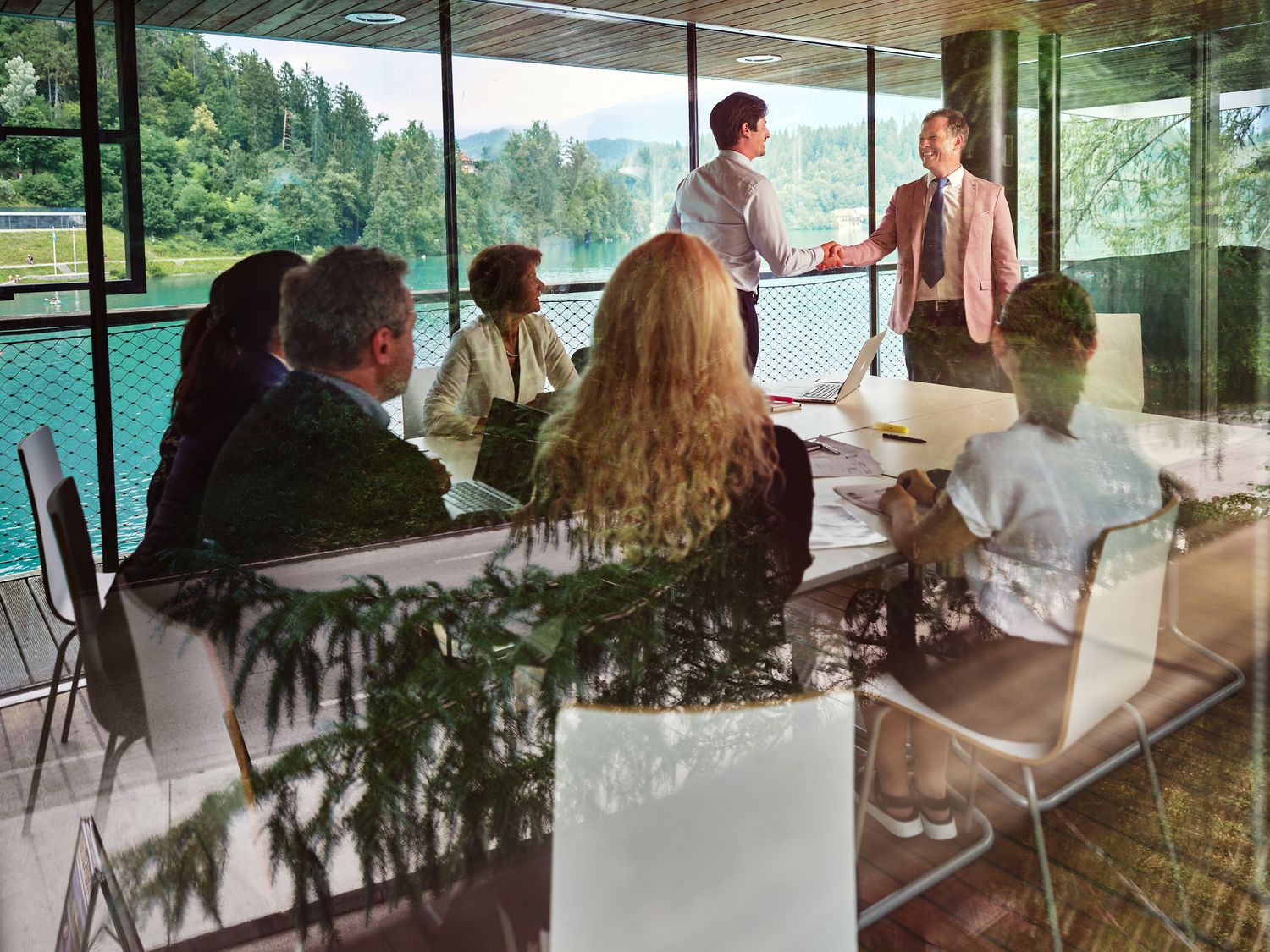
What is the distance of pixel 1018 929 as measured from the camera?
1.06 meters

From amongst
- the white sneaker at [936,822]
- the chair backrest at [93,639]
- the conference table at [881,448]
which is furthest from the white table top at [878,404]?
the chair backrest at [93,639]

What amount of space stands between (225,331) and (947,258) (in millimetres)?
659

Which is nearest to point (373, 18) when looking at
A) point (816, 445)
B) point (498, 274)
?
point (498, 274)

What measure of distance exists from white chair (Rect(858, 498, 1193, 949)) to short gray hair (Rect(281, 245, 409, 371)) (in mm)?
620

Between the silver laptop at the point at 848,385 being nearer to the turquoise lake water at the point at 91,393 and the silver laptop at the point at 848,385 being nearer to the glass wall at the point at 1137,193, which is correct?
the glass wall at the point at 1137,193

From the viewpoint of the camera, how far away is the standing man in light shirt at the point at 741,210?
90cm

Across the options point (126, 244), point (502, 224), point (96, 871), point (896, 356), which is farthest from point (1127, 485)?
point (96, 871)

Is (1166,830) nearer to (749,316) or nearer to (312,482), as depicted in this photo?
(749,316)

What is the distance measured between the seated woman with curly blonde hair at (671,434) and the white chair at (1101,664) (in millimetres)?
241

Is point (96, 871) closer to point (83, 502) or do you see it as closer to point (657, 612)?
point (83, 502)

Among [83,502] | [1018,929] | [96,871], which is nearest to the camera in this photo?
[83,502]

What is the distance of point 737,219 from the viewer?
92cm

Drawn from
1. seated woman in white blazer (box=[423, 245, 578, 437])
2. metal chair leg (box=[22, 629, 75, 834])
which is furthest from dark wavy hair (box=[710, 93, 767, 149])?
metal chair leg (box=[22, 629, 75, 834])

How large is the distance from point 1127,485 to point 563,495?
0.57 metres
